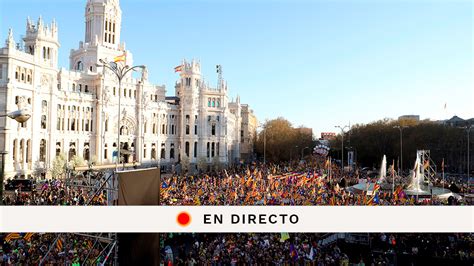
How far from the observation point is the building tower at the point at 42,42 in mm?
42906

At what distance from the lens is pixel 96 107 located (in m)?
53.3

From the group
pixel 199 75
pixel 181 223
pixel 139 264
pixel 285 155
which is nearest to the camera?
pixel 139 264

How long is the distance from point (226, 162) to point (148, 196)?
63.4 metres

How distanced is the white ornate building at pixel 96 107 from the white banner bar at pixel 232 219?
18.8 m

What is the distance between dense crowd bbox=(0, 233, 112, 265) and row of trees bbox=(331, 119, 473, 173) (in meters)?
52.8

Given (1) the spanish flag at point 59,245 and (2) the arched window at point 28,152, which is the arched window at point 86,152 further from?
(1) the spanish flag at point 59,245

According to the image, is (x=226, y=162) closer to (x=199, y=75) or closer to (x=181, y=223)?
(x=199, y=75)

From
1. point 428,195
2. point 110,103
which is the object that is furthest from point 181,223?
point 110,103

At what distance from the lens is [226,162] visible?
69.7m

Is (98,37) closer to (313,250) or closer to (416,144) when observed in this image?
(416,144)

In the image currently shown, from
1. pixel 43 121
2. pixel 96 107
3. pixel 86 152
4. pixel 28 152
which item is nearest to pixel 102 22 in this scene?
pixel 96 107

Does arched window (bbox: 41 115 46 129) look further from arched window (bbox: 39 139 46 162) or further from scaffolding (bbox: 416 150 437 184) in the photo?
scaffolding (bbox: 416 150 437 184)

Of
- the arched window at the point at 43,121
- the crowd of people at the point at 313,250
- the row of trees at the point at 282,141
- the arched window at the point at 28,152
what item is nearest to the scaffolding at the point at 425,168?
the crowd of people at the point at 313,250

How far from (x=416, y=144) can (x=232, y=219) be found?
5852 cm
